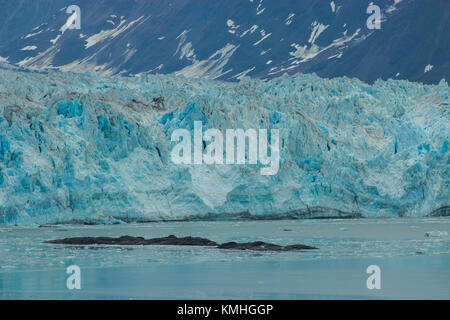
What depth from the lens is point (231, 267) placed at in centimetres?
1633

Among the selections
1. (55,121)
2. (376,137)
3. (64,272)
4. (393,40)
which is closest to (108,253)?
(64,272)

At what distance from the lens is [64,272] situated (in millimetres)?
15352

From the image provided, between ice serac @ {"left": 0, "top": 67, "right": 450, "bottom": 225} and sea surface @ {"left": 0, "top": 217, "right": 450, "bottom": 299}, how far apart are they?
1.87 m

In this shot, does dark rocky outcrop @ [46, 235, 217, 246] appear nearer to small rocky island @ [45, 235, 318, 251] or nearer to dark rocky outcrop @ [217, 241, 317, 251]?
small rocky island @ [45, 235, 318, 251]

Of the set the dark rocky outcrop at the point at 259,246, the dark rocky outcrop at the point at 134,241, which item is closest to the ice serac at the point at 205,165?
the dark rocky outcrop at the point at 134,241

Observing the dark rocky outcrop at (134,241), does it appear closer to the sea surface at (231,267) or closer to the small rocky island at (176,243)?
the small rocky island at (176,243)

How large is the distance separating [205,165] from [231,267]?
50.7 ft

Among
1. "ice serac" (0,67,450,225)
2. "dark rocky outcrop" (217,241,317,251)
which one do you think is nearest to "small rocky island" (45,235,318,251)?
"dark rocky outcrop" (217,241,317,251)

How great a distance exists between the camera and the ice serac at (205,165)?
91.1 feet

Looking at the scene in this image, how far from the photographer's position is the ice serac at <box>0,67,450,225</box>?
91.1 feet

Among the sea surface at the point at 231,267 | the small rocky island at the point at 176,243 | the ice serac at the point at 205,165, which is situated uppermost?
the ice serac at the point at 205,165

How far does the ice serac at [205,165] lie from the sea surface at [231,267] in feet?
6.14

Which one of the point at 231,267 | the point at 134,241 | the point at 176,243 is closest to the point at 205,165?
the point at 134,241
